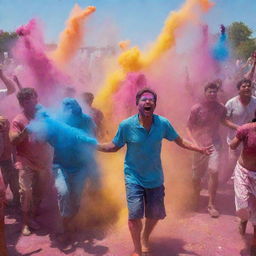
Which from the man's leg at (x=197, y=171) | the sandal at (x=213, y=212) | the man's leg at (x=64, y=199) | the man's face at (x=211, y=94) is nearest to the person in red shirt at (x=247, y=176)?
the sandal at (x=213, y=212)

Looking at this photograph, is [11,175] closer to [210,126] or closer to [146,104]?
[146,104]

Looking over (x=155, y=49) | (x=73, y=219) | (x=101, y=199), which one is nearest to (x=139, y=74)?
(x=155, y=49)

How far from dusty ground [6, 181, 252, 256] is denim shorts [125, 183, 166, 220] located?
0.56 metres

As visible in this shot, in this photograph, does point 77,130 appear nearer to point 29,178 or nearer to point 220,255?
point 29,178

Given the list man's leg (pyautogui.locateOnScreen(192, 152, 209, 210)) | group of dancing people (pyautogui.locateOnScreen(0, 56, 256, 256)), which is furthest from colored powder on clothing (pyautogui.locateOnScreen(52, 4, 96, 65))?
man's leg (pyautogui.locateOnScreen(192, 152, 209, 210))

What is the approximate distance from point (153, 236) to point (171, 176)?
4.64 ft

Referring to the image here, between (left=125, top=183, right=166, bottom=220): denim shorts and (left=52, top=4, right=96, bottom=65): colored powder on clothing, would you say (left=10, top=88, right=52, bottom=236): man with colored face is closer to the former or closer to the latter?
(left=125, top=183, right=166, bottom=220): denim shorts

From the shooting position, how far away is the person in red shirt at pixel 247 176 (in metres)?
3.75

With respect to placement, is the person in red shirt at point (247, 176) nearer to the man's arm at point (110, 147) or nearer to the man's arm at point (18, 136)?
the man's arm at point (110, 147)

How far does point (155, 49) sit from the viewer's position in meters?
7.60

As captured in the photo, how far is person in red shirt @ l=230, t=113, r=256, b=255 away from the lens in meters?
3.75

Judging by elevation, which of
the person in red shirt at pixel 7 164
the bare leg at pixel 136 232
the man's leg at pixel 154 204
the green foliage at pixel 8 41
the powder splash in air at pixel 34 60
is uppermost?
the green foliage at pixel 8 41

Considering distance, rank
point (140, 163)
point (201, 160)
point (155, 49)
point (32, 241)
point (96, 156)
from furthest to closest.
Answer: point (155, 49)
point (201, 160)
point (96, 156)
point (32, 241)
point (140, 163)

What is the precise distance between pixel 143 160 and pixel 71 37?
5016 mm
